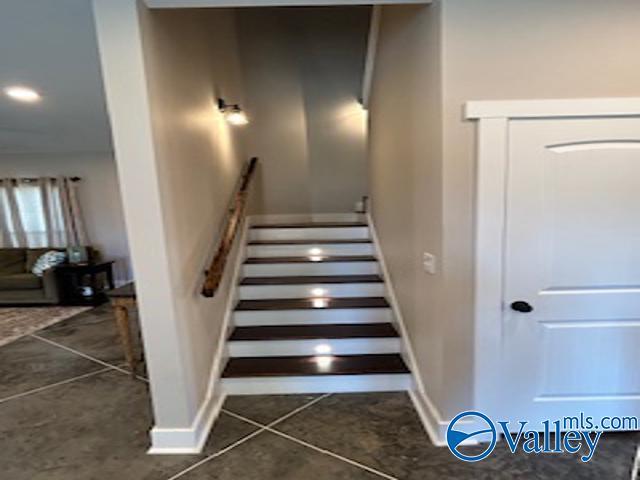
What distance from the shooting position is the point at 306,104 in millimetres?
5566

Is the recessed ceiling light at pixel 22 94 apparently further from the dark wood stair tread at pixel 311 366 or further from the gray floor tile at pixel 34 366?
the dark wood stair tread at pixel 311 366

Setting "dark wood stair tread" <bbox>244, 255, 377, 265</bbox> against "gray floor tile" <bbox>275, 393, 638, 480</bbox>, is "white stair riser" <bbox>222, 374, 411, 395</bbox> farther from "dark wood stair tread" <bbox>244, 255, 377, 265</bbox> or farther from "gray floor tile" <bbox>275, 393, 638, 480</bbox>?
"dark wood stair tread" <bbox>244, 255, 377, 265</bbox>

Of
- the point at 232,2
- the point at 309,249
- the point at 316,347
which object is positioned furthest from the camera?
the point at 309,249

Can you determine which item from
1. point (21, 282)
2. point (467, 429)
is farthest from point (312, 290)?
point (21, 282)

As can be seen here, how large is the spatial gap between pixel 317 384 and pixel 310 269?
1236 millimetres

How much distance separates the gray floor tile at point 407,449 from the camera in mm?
1917

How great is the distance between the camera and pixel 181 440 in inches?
85.0

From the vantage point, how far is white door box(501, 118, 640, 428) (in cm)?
189

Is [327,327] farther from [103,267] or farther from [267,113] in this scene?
[103,267]

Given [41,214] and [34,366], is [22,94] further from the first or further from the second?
[41,214]

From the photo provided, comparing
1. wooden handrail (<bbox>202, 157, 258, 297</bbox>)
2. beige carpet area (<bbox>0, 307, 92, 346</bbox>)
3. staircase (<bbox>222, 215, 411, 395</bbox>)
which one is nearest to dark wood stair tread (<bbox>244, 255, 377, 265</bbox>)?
staircase (<bbox>222, 215, 411, 395</bbox>)

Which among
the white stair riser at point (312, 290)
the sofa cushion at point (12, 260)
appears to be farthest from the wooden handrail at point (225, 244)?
the sofa cushion at point (12, 260)

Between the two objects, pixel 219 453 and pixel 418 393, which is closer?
pixel 219 453

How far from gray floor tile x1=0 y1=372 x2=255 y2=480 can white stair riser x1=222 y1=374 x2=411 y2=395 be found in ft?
0.93
